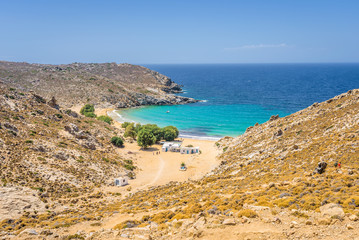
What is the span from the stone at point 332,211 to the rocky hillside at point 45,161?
948 inches

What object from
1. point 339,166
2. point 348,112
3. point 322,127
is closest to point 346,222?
point 339,166

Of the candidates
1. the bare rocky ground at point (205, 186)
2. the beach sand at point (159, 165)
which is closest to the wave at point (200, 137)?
the beach sand at point (159, 165)

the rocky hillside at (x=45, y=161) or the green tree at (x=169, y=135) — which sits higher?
the rocky hillside at (x=45, y=161)

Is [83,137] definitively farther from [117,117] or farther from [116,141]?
[117,117]

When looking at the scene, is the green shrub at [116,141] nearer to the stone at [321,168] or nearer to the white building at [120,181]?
the white building at [120,181]

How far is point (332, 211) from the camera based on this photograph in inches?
612

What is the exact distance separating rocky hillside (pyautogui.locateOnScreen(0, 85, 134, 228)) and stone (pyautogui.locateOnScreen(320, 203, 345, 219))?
2408 cm

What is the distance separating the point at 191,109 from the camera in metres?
127

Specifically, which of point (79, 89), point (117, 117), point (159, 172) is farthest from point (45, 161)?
point (79, 89)

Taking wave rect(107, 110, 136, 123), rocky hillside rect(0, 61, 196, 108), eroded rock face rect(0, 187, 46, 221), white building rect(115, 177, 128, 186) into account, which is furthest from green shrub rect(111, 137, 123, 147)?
rocky hillside rect(0, 61, 196, 108)

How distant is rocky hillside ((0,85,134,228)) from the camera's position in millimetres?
28281

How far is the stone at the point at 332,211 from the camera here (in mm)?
15023

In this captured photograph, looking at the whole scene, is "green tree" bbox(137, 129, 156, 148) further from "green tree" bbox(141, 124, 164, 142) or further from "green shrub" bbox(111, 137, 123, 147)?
"green tree" bbox(141, 124, 164, 142)

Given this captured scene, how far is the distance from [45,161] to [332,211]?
35574 millimetres
